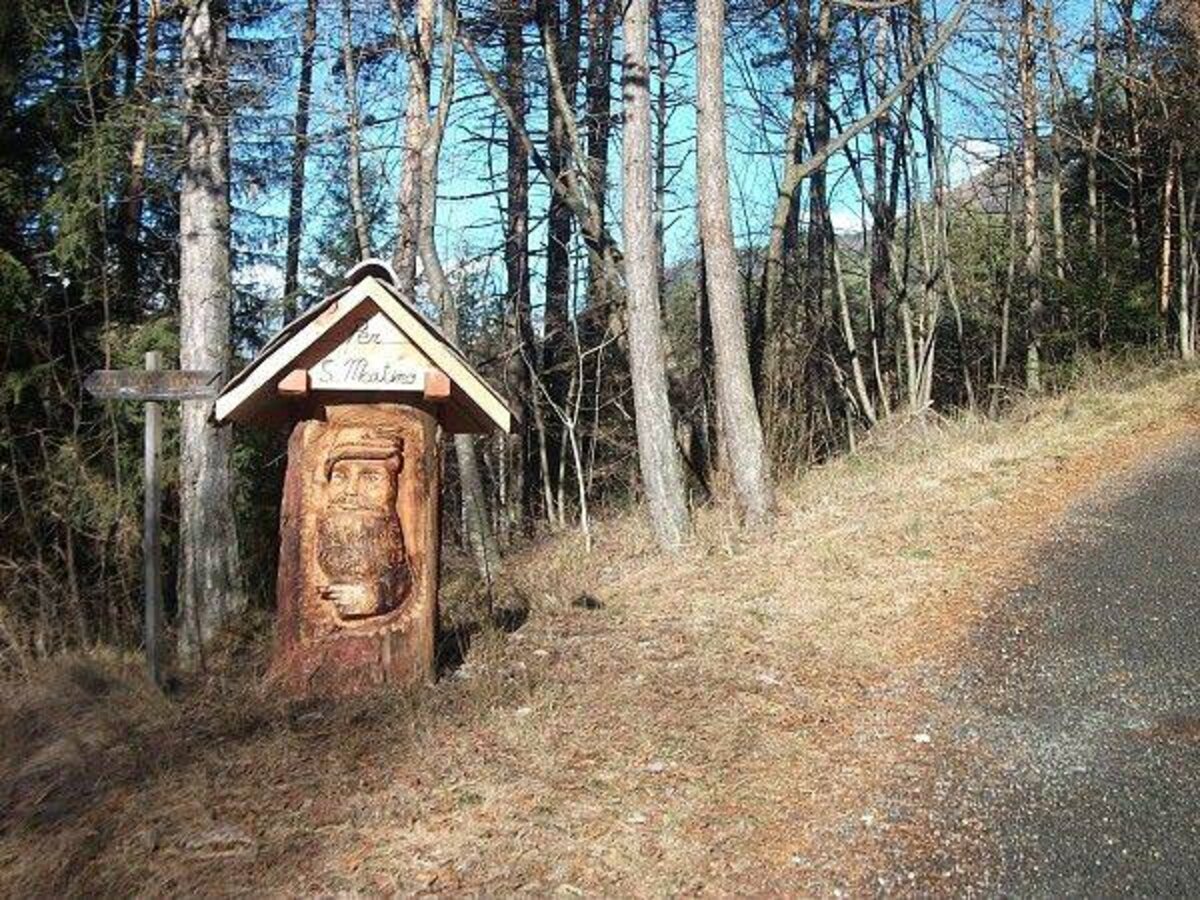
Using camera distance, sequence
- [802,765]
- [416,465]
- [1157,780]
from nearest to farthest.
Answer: [1157,780]
[802,765]
[416,465]

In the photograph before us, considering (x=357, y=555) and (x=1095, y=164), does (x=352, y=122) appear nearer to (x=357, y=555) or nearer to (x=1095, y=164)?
(x=357, y=555)

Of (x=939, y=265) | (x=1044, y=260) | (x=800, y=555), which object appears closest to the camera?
(x=800, y=555)

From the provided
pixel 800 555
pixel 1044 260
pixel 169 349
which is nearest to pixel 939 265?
pixel 1044 260

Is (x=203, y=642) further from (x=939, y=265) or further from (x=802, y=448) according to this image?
(x=939, y=265)

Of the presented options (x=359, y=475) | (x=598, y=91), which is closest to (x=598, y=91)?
(x=598, y=91)

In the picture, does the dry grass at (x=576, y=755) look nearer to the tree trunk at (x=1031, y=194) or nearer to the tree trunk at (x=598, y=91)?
the tree trunk at (x=598, y=91)

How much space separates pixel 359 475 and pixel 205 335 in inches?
124

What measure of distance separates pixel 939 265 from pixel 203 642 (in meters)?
16.2

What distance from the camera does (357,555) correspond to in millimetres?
5973

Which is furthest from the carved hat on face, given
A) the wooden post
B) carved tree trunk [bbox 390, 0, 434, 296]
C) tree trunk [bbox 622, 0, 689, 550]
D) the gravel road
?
carved tree trunk [bbox 390, 0, 434, 296]

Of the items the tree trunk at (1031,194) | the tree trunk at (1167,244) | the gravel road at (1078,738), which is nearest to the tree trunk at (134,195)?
the gravel road at (1078,738)

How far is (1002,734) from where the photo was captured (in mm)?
5582

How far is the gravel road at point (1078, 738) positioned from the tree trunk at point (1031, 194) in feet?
39.1

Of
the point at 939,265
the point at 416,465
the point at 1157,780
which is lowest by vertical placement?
the point at 1157,780
